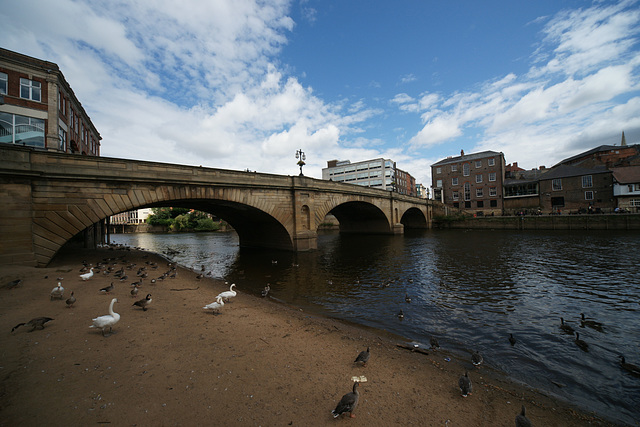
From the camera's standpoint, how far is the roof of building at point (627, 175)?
133ft

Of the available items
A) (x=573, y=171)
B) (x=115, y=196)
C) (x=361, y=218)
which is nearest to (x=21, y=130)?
(x=115, y=196)

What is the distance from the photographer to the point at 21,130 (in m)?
18.7

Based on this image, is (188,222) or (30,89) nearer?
(30,89)

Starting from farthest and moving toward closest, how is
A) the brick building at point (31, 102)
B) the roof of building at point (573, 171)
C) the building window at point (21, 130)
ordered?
the roof of building at point (573, 171), the brick building at point (31, 102), the building window at point (21, 130)

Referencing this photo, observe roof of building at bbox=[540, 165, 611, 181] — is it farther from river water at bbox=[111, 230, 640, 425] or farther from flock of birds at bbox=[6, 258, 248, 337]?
flock of birds at bbox=[6, 258, 248, 337]

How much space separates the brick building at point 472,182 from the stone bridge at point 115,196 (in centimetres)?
4533

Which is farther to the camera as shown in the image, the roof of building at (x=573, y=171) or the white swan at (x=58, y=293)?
the roof of building at (x=573, y=171)

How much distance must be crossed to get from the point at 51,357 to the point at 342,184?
26477 mm

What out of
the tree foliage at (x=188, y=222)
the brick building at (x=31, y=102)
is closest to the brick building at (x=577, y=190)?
the brick building at (x=31, y=102)

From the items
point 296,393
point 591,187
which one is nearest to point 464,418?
point 296,393

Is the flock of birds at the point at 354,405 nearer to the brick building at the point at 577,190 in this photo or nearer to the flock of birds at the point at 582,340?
the flock of birds at the point at 582,340

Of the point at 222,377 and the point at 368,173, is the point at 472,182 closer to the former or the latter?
the point at 368,173

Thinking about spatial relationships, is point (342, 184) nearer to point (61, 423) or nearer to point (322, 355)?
point (322, 355)

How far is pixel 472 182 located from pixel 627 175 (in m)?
23.0
